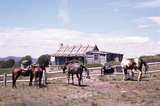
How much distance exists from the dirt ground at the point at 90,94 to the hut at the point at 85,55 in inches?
1584

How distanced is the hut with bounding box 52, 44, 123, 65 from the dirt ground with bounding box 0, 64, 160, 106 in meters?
40.2

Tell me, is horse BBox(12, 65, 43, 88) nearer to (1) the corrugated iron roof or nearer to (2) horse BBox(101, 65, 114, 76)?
(2) horse BBox(101, 65, 114, 76)

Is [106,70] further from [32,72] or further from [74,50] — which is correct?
[74,50]

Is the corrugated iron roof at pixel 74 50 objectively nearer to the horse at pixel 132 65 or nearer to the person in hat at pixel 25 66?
the horse at pixel 132 65

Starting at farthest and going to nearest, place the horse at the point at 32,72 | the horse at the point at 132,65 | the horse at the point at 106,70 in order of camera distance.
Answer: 1. the horse at the point at 106,70
2. the horse at the point at 132,65
3. the horse at the point at 32,72

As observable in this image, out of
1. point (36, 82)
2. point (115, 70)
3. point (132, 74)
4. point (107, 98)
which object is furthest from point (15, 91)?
point (115, 70)

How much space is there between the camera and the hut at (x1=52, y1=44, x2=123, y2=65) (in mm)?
77562

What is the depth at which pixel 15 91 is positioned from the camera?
102 feet

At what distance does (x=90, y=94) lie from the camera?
29.4m

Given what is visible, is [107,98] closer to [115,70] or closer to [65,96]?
[65,96]

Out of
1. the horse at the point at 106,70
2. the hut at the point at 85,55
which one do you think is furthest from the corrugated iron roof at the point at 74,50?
the horse at the point at 106,70

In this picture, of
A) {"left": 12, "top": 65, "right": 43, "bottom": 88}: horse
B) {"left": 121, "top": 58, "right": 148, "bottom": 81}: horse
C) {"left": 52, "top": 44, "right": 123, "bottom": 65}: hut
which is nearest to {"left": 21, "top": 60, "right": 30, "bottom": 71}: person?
{"left": 12, "top": 65, "right": 43, "bottom": 88}: horse

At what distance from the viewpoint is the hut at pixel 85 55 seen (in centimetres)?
7756

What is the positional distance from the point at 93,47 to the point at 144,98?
52507mm
